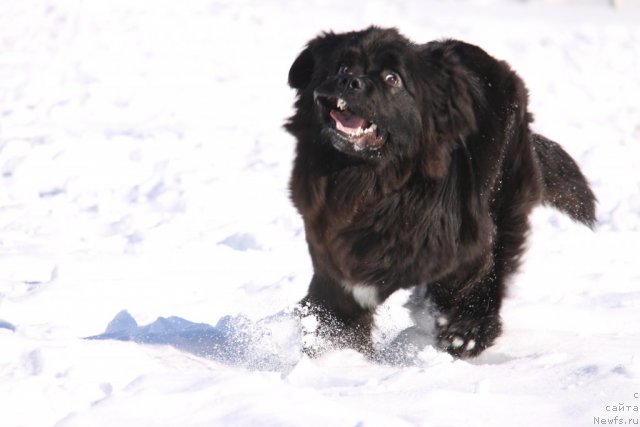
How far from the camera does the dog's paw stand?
401cm

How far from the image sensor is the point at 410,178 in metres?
3.77

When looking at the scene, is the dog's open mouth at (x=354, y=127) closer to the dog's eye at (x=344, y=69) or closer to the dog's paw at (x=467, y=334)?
the dog's eye at (x=344, y=69)

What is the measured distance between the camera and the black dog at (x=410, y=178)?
3709mm

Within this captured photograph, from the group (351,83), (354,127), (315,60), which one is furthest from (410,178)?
(315,60)

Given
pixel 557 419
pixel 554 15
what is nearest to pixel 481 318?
pixel 557 419

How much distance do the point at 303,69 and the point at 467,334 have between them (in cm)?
147

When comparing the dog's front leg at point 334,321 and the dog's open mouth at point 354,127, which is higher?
the dog's open mouth at point 354,127

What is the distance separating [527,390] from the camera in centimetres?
312

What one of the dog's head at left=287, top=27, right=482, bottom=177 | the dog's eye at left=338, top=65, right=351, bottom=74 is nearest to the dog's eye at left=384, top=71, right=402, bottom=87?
the dog's head at left=287, top=27, right=482, bottom=177

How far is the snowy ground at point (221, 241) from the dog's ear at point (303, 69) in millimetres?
1222

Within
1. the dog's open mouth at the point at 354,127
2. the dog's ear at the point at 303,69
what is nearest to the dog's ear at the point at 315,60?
the dog's ear at the point at 303,69

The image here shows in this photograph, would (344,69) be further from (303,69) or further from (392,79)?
(303,69)

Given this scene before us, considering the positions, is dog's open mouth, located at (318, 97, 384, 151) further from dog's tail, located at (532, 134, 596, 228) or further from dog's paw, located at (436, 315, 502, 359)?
dog's tail, located at (532, 134, 596, 228)

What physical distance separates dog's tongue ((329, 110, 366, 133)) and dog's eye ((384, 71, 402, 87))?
0.21m
